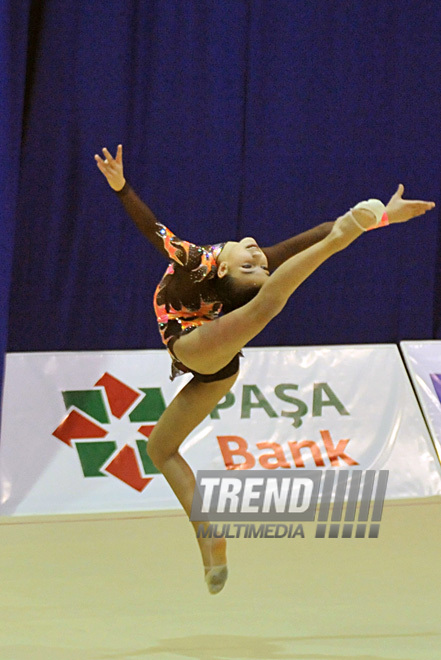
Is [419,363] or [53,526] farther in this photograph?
[419,363]

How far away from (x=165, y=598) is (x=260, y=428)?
6.67ft

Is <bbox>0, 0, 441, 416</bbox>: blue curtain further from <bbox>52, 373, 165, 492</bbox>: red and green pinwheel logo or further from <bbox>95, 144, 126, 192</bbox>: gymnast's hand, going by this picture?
<bbox>95, 144, 126, 192</bbox>: gymnast's hand

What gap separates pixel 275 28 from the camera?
19.0ft

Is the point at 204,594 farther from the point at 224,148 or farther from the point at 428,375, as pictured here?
the point at 224,148

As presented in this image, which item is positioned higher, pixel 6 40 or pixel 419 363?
pixel 6 40

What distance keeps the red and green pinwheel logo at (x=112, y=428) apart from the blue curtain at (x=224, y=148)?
0.51 m

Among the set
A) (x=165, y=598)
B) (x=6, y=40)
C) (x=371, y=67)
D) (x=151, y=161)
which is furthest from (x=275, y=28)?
(x=165, y=598)

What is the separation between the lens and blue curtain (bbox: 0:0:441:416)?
17.8 feet

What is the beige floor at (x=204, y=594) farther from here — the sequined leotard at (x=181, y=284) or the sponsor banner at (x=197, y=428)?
the sequined leotard at (x=181, y=284)

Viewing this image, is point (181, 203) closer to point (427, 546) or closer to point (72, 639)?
point (427, 546)

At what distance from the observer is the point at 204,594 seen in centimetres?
347

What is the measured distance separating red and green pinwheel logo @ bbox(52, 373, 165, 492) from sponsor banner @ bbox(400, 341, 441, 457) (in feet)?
5.62

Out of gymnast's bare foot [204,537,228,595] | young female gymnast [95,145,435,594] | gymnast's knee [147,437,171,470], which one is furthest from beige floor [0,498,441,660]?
gymnast's knee [147,437,171,470]
